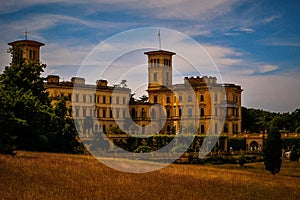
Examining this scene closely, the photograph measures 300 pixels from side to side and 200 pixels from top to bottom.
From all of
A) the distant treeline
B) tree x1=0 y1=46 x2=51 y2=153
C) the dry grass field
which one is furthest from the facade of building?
the dry grass field

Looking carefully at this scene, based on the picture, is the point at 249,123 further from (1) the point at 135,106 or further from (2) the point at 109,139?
(2) the point at 109,139

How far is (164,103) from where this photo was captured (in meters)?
91.1

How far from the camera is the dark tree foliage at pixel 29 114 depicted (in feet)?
101

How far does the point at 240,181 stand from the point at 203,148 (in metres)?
45.1

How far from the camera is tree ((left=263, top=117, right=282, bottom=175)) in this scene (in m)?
31.9

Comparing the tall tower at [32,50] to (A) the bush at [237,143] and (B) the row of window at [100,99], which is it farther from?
(A) the bush at [237,143]

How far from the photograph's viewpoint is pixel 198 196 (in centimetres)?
1473

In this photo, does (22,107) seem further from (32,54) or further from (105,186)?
(32,54)

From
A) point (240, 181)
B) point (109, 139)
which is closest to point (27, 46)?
point (109, 139)

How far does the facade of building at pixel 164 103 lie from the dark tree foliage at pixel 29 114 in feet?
130

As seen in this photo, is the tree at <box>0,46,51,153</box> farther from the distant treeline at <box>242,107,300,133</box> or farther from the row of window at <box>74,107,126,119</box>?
the distant treeline at <box>242,107,300,133</box>

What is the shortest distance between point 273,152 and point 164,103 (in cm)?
5937

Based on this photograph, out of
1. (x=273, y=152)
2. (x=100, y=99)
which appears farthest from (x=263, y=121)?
(x=273, y=152)

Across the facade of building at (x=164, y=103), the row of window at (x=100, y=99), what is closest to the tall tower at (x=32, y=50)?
the facade of building at (x=164, y=103)
